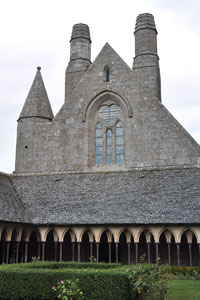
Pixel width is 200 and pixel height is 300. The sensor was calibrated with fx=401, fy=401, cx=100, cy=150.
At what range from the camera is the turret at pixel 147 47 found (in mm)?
30375

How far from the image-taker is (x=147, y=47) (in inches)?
1220

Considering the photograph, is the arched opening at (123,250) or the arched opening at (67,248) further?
the arched opening at (67,248)

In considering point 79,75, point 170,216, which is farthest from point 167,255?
point 79,75

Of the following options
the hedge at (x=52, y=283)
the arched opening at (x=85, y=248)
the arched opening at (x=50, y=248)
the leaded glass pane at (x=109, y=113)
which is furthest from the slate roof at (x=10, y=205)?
the leaded glass pane at (x=109, y=113)

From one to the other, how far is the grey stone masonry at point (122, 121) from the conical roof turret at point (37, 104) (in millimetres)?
252

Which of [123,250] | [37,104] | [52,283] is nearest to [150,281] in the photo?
[52,283]

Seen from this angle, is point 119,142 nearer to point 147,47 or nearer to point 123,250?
point 147,47

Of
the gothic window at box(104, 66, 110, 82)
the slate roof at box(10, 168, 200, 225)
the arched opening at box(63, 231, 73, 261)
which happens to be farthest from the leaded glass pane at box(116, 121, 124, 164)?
the arched opening at box(63, 231, 73, 261)

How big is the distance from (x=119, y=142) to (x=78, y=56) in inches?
343

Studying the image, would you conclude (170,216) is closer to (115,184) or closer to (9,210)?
(115,184)

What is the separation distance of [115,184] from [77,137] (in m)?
5.94

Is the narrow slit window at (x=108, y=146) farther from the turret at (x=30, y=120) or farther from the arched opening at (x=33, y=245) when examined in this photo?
the arched opening at (x=33, y=245)

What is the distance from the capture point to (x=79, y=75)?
108 ft

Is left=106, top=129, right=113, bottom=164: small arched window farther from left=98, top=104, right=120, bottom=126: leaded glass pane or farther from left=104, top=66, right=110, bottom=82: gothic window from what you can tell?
left=104, top=66, right=110, bottom=82: gothic window
